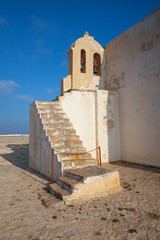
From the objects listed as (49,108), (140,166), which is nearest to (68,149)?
(49,108)

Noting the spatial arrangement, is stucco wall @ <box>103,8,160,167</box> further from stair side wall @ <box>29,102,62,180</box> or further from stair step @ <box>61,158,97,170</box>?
stair side wall @ <box>29,102,62,180</box>

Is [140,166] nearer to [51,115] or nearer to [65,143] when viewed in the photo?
[65,143]

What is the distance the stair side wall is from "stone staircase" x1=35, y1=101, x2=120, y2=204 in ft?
0.61

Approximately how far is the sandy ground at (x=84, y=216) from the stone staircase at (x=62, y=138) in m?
1.26

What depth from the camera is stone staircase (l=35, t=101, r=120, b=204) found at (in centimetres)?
→ 435

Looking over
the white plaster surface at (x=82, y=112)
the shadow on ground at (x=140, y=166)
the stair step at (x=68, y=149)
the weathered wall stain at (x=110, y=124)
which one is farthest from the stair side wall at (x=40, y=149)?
the shadow on ground at (x=140, y=166)

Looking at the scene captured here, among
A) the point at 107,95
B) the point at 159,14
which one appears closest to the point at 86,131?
the point at 107,95

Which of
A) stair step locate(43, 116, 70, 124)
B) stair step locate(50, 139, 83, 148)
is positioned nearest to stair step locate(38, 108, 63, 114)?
stair step locate(43, 116, 70, 124)

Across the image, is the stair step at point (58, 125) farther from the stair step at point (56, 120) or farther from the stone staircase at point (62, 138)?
the stair step at point (56, 120)

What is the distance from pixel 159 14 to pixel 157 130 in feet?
17.3

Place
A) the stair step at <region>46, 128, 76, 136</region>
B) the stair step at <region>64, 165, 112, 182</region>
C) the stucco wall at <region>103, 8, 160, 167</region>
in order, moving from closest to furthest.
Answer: the stair step at <region>64, 165, 112, 182</region> < the stair step at <region>46, 128, 76, 136</region> < the stucco wall at <region>103, 8, 160, 167</region>

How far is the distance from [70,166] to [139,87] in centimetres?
558

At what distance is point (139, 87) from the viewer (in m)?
8.61

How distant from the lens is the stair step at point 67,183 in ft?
14.2
